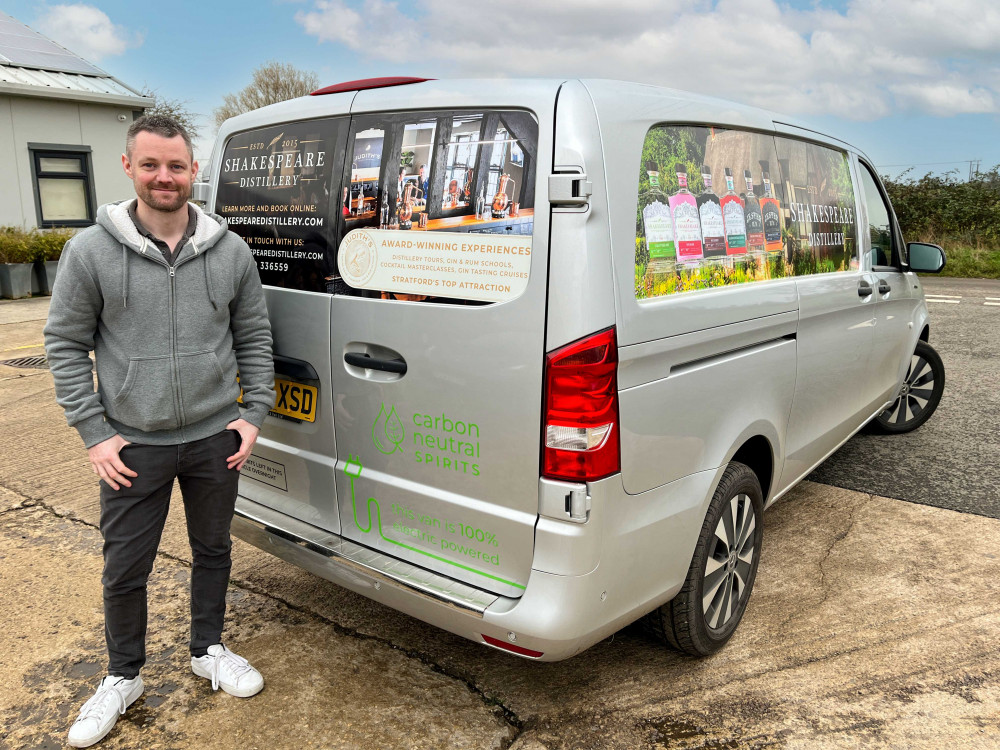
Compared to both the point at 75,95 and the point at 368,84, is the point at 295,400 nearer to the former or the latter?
the point at 368,84

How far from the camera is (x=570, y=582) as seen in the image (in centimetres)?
210

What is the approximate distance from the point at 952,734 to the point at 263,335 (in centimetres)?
257

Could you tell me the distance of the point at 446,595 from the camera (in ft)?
7.48

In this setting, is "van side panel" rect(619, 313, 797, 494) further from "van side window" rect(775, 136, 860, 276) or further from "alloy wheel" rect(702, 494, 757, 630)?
"van side window" rect(775, 136, 860, 276)

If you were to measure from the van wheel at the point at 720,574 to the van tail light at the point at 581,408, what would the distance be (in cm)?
70

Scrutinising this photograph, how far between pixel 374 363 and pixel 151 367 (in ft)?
2.19

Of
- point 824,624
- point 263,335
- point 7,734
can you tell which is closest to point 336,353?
point 263,335

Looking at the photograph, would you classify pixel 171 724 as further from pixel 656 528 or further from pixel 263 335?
pixel 656 528

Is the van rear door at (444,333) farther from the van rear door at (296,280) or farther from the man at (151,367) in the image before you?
the man at (151,367)

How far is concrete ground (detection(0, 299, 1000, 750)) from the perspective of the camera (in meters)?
2.43

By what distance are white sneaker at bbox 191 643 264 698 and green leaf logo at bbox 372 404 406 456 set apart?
0.95m

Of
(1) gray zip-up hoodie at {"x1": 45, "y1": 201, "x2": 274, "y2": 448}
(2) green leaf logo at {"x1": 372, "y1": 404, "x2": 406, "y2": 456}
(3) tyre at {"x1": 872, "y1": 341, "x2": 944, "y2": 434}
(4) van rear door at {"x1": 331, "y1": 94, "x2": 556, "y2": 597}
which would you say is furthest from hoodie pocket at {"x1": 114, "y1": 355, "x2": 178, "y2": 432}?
(3) tyre at {"x1": 872, "y1": 341, "x2": 944, "y2": 434}

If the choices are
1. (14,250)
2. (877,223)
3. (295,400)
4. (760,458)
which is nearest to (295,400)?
(295,400)

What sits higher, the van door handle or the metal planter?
the van door handle
